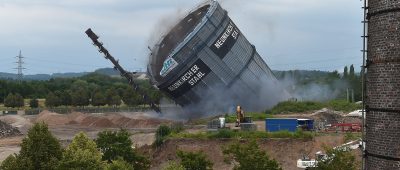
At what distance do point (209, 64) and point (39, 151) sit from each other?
3236 cm

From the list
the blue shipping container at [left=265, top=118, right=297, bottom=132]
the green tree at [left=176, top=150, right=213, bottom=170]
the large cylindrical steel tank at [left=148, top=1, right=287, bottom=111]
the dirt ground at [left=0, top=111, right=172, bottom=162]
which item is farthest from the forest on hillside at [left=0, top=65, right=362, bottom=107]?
the green tree at [left=176, top=150, right=213, bottom=170]

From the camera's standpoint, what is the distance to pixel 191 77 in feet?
173

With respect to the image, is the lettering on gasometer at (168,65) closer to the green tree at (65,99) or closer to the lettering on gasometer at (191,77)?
the lettering on gasometer at (191,77)

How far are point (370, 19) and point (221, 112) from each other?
43226mm

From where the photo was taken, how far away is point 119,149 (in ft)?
91.4

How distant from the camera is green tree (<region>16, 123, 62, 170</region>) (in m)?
20.6

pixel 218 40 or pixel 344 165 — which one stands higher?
pixel 218 40

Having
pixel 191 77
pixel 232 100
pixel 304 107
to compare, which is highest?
pixel 191 77

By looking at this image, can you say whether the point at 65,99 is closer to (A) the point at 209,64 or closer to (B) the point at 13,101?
(B) the point at 13,101

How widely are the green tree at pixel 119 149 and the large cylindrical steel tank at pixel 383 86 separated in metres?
14.1

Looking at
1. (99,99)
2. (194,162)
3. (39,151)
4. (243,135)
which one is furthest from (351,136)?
(99,99)

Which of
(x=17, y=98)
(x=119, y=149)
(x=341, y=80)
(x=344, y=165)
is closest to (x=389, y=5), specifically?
(x=344, y=165)

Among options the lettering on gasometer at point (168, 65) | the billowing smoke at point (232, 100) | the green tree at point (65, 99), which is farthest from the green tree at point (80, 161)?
the green tree at point (65, 99)

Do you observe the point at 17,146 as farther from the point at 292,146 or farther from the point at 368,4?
the point at 368,4
